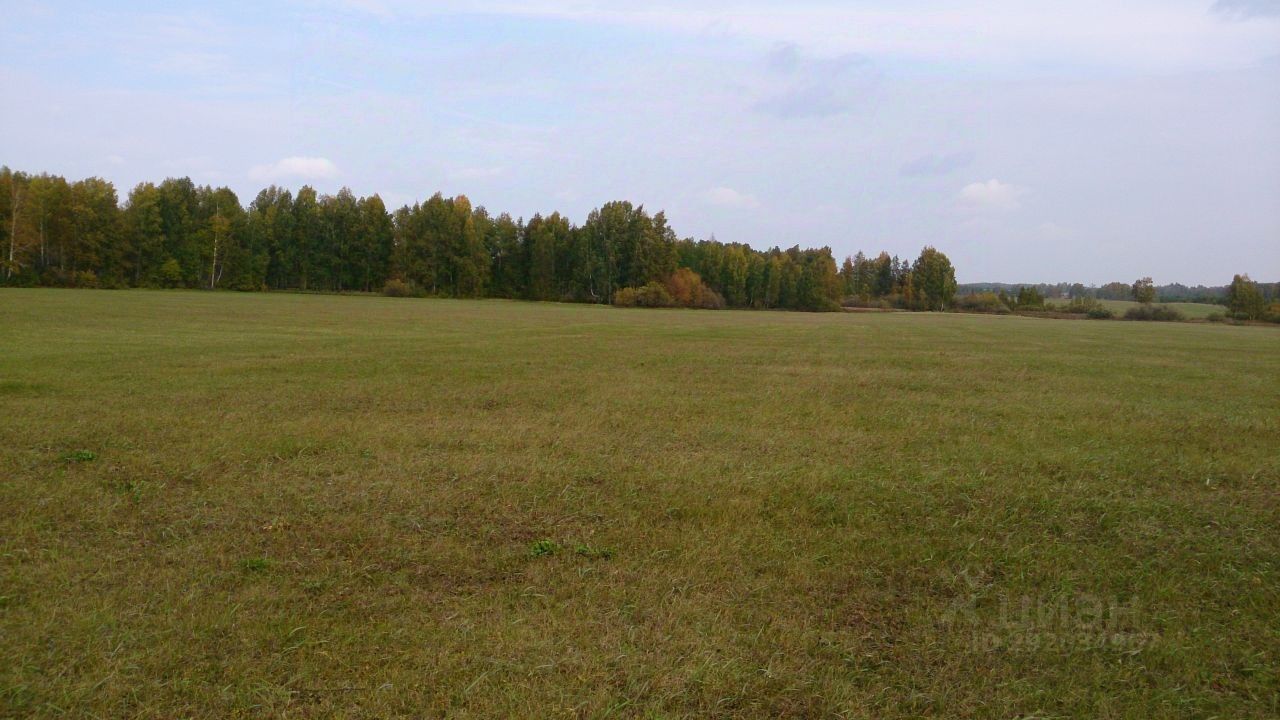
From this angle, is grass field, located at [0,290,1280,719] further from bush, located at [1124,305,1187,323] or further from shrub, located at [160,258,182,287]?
bush, located at [1124,305,1187,323]

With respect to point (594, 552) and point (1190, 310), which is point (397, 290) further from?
point (1190, 310)

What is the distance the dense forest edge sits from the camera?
259ft

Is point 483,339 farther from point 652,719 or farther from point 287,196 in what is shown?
point 287,196

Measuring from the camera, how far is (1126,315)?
308 feet

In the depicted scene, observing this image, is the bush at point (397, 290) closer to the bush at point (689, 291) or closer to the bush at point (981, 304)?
the bush at point (689, 291)

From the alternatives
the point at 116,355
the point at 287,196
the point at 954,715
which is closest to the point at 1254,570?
the point at 954,715

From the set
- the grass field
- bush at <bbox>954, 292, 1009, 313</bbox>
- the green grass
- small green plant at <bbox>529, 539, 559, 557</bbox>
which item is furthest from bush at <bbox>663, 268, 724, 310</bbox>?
small green plant at <bbox>529, 539, 559, 557</bbox>

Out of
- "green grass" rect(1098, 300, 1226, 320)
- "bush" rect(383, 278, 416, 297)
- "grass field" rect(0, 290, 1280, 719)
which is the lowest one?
"grass field" rect(0, 290, 1280, 719)

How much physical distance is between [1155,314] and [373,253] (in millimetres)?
101282

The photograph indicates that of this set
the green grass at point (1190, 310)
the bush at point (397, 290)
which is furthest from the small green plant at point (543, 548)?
the green grass at point (1190, 310)

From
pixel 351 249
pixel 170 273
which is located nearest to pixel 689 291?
pixel 351 249

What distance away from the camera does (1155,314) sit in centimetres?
9131

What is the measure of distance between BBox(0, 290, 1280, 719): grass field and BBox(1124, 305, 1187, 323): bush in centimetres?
9211

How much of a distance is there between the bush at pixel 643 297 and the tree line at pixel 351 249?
18 cm
